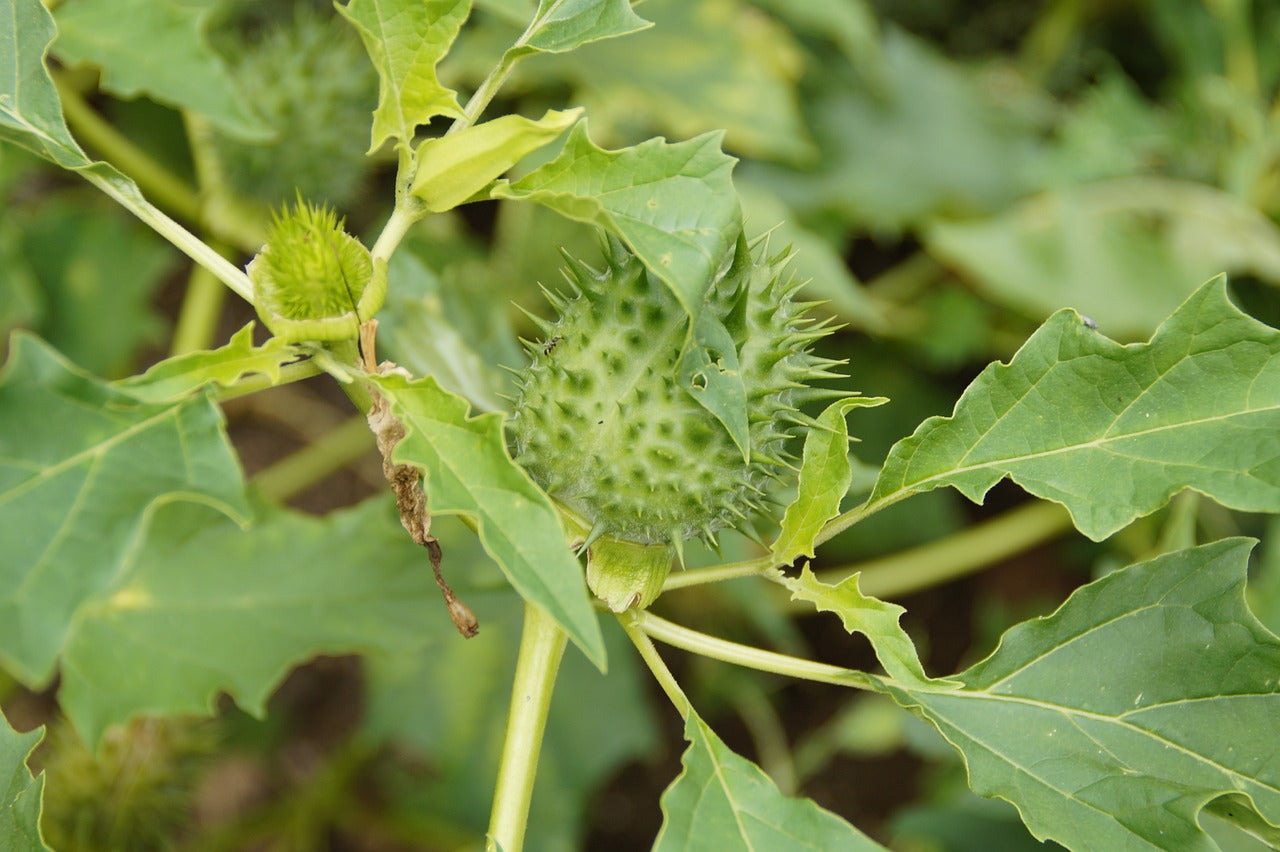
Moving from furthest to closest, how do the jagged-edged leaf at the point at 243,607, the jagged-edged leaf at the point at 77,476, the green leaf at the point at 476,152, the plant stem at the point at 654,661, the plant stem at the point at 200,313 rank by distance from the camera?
the plant stem at the point at 200,313
the jagged-edged leaf at the point at 243,607
the plant stem at the point at 654,661
the green leaf at the point at 476,152
the jagged-edged leaf at the point at 77,476

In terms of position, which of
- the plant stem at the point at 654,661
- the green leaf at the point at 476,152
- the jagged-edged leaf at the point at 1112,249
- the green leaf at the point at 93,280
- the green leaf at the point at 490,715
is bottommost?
the green leaf at the point at 490,715

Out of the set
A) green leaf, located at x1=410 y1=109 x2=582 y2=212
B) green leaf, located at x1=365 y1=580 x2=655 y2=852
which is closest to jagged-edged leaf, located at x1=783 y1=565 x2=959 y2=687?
green leaf, located at x1=410 y1=109 x2=582 y2=212

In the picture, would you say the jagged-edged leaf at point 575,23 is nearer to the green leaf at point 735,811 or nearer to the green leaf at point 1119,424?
the green leaf at point 1119,424

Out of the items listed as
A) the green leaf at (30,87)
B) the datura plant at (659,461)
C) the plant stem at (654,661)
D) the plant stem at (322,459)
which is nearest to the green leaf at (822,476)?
the datura plant at (659,461)

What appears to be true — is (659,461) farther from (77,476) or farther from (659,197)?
(77,476)

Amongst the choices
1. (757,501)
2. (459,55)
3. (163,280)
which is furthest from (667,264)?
(163,280)

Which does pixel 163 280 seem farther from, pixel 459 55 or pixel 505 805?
pixel 505 805

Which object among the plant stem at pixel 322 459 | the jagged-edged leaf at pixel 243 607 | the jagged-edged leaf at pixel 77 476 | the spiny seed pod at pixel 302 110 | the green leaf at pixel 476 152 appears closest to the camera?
the jagged-edged leaf at pixel 77 476
